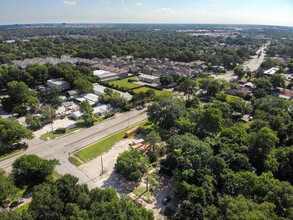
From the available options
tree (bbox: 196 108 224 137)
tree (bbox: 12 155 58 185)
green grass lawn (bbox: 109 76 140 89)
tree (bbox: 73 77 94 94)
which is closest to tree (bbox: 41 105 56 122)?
tree (bbox: 73 77 94 94)

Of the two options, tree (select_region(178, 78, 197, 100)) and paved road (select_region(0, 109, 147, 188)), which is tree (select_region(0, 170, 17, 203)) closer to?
paved road (select_region(0, 109, 147, 188))

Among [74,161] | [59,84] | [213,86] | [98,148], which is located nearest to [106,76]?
[59,84]

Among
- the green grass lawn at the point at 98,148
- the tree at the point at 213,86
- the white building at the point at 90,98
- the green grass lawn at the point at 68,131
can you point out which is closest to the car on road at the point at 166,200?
the green grass lawn at the point at 98,148

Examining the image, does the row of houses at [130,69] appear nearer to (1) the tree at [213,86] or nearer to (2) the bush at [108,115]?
(1) the tree at [213,86]

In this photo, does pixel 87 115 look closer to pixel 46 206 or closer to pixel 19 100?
pixel 19 100

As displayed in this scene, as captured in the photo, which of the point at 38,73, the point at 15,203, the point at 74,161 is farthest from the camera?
the point at 38,73

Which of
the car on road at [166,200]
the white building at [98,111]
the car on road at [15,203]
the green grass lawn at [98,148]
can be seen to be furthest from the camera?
the white building at [98,111]

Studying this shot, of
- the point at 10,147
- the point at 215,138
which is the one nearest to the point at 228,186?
the point at 215,138
